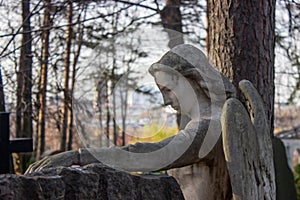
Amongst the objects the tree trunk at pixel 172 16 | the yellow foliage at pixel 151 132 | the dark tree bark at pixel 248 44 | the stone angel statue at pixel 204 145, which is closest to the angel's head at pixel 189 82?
the stone angel statue at pixel 204 145

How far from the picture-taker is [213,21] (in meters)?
4.36

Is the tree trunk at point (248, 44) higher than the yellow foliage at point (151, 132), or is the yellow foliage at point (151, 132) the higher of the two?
the tree trunk at point (248, 44)

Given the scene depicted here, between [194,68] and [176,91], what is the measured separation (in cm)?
15

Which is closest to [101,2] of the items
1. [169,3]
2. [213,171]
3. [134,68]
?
[169,3]

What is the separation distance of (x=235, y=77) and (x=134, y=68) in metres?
0.91

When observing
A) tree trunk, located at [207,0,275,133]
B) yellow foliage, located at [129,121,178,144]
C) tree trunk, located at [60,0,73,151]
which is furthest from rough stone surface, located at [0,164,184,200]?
tree trunk, located at [60,0,73,151]

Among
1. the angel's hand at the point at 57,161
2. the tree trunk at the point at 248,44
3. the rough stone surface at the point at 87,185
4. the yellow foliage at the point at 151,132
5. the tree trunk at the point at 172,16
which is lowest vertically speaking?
the rough stone surface at the point at 87,185

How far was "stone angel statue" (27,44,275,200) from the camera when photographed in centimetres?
255

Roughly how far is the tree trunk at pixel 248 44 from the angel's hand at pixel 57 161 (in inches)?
78.4

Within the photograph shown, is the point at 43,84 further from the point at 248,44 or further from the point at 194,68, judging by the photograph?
the point at 194,68

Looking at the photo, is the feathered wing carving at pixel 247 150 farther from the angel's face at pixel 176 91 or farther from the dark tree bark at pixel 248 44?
the dark tree bark at pixel 248 44

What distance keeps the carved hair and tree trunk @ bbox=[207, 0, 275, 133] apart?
1.37 m

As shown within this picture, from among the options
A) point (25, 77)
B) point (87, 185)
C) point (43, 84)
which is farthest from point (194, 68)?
point (43, 84)

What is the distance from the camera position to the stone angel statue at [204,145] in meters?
2.55
